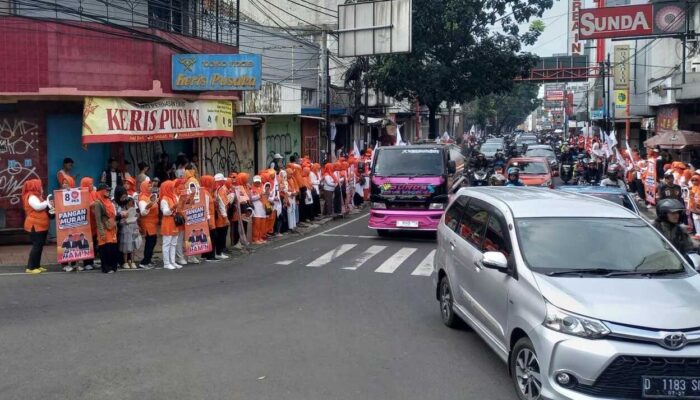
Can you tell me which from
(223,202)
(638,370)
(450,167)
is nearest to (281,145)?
(450,167)

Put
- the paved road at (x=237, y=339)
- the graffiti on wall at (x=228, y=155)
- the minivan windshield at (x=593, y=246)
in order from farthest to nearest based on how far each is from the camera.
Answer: the graffiti on wall at (x=228, y=155) < the paved road at (x=237, y=339) < the minivan windshield at (x=593, y=246)

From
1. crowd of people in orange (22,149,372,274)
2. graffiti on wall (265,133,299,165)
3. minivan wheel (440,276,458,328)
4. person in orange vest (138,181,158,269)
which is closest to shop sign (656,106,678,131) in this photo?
graffiti on wall (265,133,299,165)

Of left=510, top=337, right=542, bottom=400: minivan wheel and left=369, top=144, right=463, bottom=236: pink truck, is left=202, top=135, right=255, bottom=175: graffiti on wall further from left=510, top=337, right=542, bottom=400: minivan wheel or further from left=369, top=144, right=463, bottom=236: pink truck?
left=510, top=337, right=542, bottom=400: minivan wheel

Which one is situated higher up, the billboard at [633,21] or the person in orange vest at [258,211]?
the billboard at [633,21]

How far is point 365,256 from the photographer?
15.2m

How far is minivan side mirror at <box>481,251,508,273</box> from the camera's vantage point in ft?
22.2

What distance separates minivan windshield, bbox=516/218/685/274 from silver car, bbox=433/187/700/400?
1cm

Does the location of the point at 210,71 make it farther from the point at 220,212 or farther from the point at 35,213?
the point at 35,213

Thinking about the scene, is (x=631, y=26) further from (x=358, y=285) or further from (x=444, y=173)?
(x=358, y=285)

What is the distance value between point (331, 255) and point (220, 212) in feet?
8.00

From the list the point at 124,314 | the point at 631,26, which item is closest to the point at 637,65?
the point at 631,26

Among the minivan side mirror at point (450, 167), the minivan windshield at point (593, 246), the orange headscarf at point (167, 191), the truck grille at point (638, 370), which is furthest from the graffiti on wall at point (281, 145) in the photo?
the truck grille at point (638, 370)

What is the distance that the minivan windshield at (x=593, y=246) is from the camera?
668cm

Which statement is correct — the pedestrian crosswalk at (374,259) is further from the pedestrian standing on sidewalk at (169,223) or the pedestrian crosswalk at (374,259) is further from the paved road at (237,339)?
the pedestrian standing on sidewalk at (169,223)
